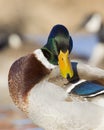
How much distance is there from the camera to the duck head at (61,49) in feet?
12.1

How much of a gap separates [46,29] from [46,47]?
6850mm

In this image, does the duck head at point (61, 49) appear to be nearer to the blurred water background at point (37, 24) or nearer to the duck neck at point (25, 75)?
the duck neck at point (25, 75)

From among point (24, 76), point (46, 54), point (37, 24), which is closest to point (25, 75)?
point (24, 76)

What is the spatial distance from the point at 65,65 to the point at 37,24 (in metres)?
7.50

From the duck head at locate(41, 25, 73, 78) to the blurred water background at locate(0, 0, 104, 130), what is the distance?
3.25 m

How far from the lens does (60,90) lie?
3.66 meters

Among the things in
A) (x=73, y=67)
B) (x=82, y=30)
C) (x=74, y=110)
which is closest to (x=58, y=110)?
(x=74, y=110)

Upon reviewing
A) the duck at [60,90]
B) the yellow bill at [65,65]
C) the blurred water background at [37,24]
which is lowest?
the blurred water background at [37,24]

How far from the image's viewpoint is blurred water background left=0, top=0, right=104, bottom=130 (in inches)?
340

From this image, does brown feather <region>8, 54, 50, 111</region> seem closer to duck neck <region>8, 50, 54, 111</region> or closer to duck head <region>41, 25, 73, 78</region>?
duck neck <region>8, 50, 54, 111</region>

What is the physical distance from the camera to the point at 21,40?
9742mm

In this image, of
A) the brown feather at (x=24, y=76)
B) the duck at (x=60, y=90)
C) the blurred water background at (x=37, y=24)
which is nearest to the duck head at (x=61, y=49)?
the duck at (x=60, y=90)

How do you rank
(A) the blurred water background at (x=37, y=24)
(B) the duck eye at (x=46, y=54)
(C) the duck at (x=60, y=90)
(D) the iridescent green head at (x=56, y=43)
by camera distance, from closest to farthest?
(C) the duck at (x=60, y=90), (D) the iridescent green head at (x=56, y=43), (B) the duck eye at (x=46, y=54), (A) the blurred water background at (x=37, y=24)

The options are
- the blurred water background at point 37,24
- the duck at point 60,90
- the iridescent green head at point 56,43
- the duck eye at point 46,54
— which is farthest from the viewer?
the blurred water background at point 37,24
